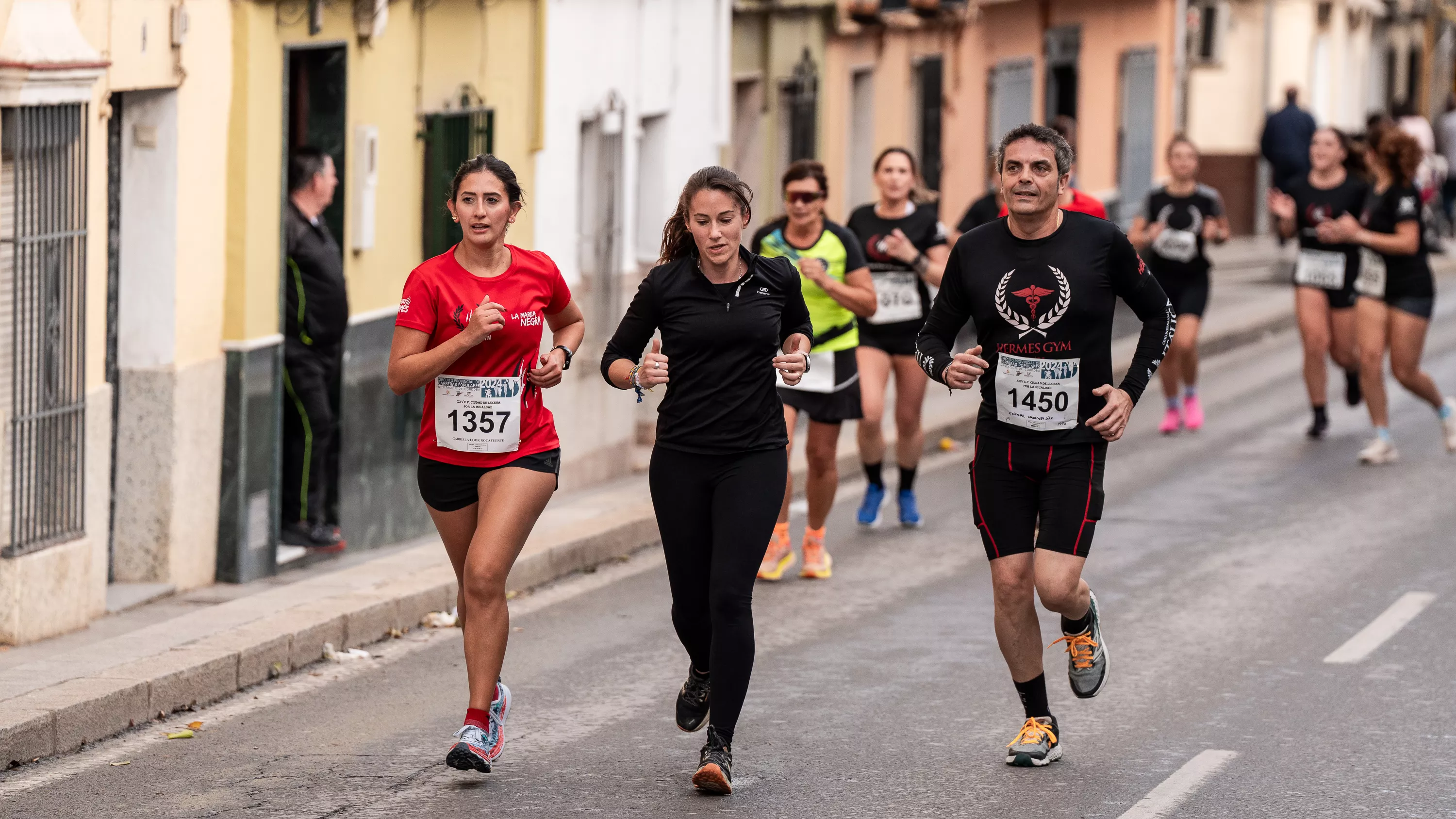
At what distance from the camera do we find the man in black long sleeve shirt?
290 inches

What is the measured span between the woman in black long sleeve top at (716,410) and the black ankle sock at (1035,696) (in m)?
0.92

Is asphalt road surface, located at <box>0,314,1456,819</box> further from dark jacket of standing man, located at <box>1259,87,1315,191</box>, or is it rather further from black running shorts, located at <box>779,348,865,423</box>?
dark jacket of standing man, located at <box>1259,87,1315,191</box>

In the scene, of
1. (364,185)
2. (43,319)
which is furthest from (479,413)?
(364,185)

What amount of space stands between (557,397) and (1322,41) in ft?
92.3

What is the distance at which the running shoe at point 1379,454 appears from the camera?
14875mm

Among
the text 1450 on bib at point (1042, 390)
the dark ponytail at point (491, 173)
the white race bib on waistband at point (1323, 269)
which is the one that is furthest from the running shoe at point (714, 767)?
the white race bib on waistband at point (1323, 269)

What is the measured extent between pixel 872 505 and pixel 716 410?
5.59 m

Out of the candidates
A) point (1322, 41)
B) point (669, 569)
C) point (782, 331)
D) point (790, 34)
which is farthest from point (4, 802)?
point (1322, 41)

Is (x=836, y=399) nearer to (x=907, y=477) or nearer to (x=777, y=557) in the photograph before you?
(x=777, y=557)

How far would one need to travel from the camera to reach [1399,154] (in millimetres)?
14461

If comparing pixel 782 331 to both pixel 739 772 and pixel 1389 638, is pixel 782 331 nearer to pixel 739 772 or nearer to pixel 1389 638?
pixel 739 772

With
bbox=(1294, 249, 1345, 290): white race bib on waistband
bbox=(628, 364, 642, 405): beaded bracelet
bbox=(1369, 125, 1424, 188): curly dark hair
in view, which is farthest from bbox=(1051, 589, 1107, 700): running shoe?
bbox=(1294, 249, 1345, 290): white race bib on waistband

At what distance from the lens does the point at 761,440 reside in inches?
289

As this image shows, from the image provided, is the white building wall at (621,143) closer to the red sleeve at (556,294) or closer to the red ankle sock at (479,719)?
the red sleeve at (556,294)
